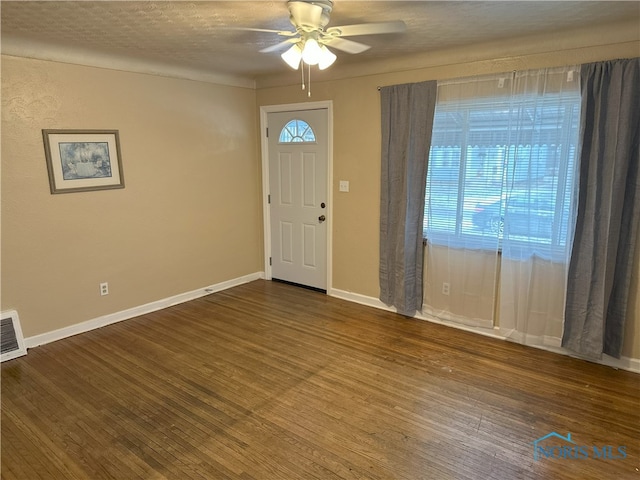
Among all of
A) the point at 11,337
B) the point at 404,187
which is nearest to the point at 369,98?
the point at 404,187

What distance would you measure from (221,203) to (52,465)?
3035 mm

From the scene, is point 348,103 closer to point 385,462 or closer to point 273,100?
point 273,100

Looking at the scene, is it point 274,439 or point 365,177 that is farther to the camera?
point 365,177

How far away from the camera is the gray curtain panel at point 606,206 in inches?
105

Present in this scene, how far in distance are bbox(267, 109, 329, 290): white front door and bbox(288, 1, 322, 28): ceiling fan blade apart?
1.92 metres

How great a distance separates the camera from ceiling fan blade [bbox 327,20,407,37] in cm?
220

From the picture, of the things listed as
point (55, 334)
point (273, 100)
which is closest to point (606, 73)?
point (273, 100)

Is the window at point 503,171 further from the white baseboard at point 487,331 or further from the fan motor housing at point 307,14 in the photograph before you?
the fan motor housing at point 307,14

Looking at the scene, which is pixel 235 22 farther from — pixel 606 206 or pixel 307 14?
pixel 606 206

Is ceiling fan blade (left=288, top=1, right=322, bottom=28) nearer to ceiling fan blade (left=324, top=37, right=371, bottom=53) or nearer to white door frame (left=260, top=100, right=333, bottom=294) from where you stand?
ceiling fan blade (left=324, top=37, right=371, bottom=53)

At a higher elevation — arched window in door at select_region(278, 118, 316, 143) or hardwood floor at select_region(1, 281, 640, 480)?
arched window in door at select_region(278, 118, 316, 143)

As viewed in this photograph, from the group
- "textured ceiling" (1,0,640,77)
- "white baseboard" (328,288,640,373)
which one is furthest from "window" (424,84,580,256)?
"white baseboard" (328,288,640,373)

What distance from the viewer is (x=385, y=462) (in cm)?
208

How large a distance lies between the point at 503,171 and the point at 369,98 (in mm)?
1484
